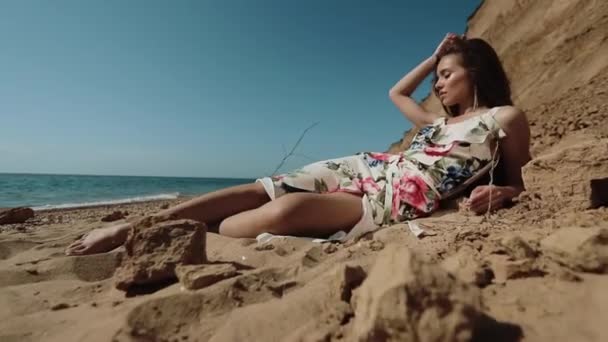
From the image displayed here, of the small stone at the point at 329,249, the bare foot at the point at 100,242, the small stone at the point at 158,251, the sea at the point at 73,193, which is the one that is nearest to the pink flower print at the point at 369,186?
the small stone at the point at 329,249

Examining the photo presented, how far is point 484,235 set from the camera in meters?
1.15

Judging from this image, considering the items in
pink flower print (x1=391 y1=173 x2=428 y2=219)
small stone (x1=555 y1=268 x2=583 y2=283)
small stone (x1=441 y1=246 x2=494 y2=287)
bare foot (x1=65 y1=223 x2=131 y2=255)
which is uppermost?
pink flower print (x1=391 y1=173 x2=428 y2=219)

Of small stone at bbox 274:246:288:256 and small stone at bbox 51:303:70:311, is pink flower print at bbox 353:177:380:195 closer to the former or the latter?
small stone at bbox 274:246:288:256

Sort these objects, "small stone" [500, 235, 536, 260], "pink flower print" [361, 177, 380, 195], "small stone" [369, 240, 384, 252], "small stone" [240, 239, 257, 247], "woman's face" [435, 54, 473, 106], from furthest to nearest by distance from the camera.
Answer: "woman's face" [435, 54, 473, 106] → "pink flower print" [361, 177, 380, 195] → "small stone" [240, 239, 257, 247] → "small stone" [369, 240, 384, 252] → "small stone" [500, 235, 536, 260]

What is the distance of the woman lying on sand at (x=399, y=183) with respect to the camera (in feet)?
5.77

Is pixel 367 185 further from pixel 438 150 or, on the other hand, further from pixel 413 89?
pixel 413 89

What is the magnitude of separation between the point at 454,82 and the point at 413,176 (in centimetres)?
87

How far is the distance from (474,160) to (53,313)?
2.08 meters

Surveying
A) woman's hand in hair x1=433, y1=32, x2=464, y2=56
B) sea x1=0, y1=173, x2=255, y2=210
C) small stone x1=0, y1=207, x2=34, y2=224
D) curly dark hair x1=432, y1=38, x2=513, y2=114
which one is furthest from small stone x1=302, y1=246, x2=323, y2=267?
sea x1=0, y1=173, x2=255, y2=210

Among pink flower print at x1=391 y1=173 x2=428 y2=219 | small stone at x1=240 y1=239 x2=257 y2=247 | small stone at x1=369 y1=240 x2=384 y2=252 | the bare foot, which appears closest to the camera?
small stone at x1=369 y1=240 x2=384 y2=252

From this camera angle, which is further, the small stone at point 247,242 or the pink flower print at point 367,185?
the pink flower print at point 367,185

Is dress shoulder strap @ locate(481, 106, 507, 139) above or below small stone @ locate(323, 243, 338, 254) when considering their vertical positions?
above

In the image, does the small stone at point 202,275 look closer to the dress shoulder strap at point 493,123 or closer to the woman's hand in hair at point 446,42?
the dress shoulder strap at point 493,123

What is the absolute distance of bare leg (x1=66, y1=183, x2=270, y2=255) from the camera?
1.75m
